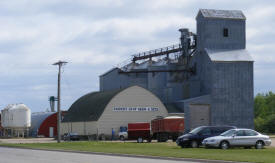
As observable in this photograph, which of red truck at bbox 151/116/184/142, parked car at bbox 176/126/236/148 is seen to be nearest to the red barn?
red truck at bbox 151/116/184/142

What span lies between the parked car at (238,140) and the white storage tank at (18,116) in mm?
64925

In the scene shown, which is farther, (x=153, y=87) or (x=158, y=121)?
(x=153, y=87)

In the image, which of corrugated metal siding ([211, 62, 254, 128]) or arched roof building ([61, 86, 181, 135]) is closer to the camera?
arched roof building ([61, 86, 181, 135])

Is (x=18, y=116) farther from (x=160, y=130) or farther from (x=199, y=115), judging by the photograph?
(x=160, y=130)

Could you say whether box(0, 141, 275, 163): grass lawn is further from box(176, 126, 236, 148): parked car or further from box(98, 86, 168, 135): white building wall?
box(98, 86, 168, 135): white building wall

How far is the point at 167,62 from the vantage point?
95688 mm

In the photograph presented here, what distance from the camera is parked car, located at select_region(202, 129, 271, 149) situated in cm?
3828

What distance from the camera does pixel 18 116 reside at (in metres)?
99.1

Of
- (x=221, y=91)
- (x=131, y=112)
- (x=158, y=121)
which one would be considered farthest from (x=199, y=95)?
(x=158, y=121)

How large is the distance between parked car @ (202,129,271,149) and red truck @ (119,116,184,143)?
775 inches

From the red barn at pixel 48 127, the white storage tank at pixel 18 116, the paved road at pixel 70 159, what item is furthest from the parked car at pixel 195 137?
the red barn at pixel 48 127

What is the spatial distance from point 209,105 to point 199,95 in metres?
5.64

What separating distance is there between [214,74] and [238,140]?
1660 inches

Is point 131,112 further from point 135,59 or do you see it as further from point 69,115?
point 135,59
